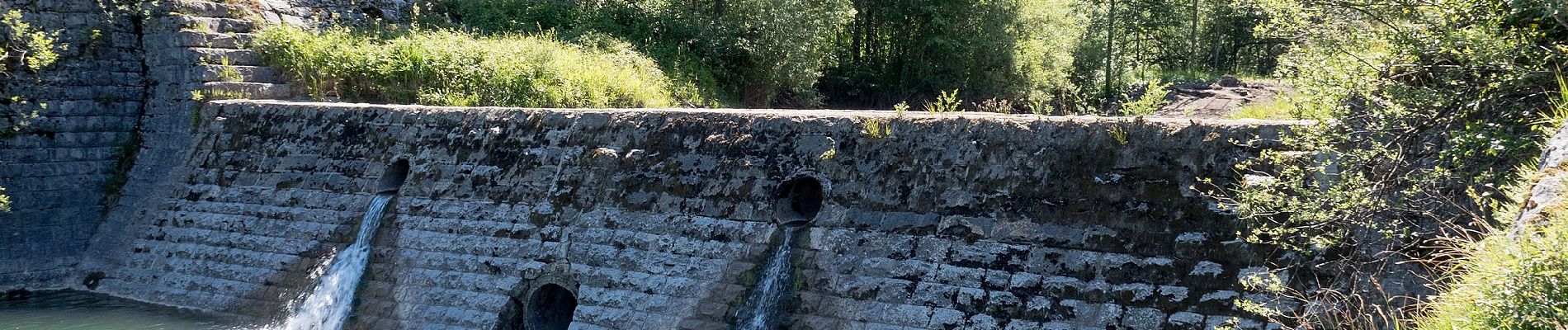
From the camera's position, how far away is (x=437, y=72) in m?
13.0

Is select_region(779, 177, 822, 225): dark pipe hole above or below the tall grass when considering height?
below

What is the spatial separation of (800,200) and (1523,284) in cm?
445

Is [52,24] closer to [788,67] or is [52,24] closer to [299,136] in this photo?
[299,136]

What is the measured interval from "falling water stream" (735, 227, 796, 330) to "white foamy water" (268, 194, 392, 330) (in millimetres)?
3550

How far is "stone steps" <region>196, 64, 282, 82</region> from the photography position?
11938 millimetres

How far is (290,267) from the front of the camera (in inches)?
381

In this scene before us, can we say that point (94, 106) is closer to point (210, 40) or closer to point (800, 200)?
point (210, 40)

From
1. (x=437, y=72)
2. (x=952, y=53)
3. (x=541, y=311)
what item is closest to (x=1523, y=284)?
(x=541, y=311)

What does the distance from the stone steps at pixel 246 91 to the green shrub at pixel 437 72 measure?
22cm

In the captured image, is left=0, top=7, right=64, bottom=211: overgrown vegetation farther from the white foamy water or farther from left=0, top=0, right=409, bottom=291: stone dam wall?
the white foamy water

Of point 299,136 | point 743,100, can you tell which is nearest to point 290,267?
point 299,136

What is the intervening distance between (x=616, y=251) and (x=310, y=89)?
6.10 meters

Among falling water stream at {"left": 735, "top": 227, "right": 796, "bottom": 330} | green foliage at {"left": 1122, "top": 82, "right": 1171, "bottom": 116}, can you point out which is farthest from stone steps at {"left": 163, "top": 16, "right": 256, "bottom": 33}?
green foliage at {"left": 1122, "top": 82, "right": 1171, "bottom": 116}

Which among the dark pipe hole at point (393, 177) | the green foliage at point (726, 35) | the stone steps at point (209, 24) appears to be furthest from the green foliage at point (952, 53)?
the dark pipe hole at point (393, 177)
